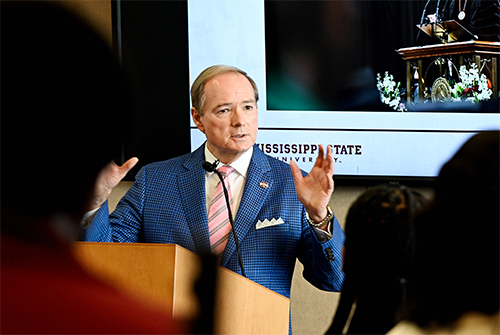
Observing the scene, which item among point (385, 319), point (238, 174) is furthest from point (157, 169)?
point (385, 319)

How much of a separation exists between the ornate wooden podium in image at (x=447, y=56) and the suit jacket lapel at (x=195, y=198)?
123cm

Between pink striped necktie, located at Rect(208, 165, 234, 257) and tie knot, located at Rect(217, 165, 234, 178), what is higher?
tie knot, located at Rect(217, 165, 234, 178)

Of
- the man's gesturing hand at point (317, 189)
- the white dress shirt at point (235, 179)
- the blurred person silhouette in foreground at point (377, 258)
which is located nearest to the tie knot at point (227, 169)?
the white dress shirt at point (235, 179)

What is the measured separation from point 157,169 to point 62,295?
1731mm

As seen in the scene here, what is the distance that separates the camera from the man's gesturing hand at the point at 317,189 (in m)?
1.71

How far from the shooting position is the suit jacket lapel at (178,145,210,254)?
1974 mm

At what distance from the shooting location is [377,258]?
0.91 meters

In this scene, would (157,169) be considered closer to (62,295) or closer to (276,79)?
(276,79)

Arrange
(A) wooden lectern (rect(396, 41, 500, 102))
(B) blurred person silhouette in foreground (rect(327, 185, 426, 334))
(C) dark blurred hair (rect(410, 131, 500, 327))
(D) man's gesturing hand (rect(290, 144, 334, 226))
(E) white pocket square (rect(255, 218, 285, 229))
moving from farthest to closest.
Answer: (A) wooden lectern (rect(396, 41, 500, 102)) < (E) white pocket square (rect(255, 218, 285, 229)) < (D) man's gesturing hand (rect(290, 144, 334, 226)) < (B) blurred person silhouette in foreground (rect(327, 185, 426, 334)) < (C) dark blurred hair (rect(410, 131, 500, 327))

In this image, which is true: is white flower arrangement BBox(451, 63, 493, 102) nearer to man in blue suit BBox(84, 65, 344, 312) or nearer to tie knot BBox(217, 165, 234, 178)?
man in blue suit BBox(84, 65, 344, 312)

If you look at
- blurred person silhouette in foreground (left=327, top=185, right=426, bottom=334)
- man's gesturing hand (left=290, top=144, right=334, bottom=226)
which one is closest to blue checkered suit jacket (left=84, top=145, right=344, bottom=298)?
man's gesturing hand (left=290, top=144, right=334, bottom=226)

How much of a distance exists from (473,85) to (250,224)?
4.79 feet

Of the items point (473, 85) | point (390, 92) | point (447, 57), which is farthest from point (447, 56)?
point (390, 92)

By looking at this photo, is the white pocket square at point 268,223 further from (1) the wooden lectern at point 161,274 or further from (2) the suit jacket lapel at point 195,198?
(1) the wooden lectern at point 161,274
